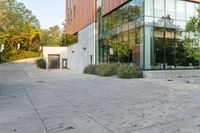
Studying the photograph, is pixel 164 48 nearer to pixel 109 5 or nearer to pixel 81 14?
pixel 109 5

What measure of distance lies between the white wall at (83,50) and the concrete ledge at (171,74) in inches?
509

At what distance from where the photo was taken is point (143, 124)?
5879 mm

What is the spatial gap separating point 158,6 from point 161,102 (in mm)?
14380

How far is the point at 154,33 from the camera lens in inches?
821

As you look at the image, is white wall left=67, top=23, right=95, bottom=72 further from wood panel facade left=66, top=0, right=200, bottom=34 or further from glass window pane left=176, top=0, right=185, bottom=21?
glass window pane left=176, top=0, right=185, bottom=21

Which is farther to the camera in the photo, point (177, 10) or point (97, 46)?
point (97, 46)

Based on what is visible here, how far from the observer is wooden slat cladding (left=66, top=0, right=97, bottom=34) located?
31572mm

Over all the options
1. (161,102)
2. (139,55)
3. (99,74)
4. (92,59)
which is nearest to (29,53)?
(92,59)

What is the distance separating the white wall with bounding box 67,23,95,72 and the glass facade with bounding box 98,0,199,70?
25.9ft

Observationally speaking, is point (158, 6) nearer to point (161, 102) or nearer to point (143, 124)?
point (161, 102)

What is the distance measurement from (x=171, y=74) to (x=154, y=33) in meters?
3.85

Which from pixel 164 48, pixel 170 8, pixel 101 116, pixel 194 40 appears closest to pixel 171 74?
pixel 164 48

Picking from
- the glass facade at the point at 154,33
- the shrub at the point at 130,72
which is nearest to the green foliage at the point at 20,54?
the glass facade at the point at 154,33

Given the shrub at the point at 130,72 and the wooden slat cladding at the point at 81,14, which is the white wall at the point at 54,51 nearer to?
the wooden slat cladding at the point at 81,14
